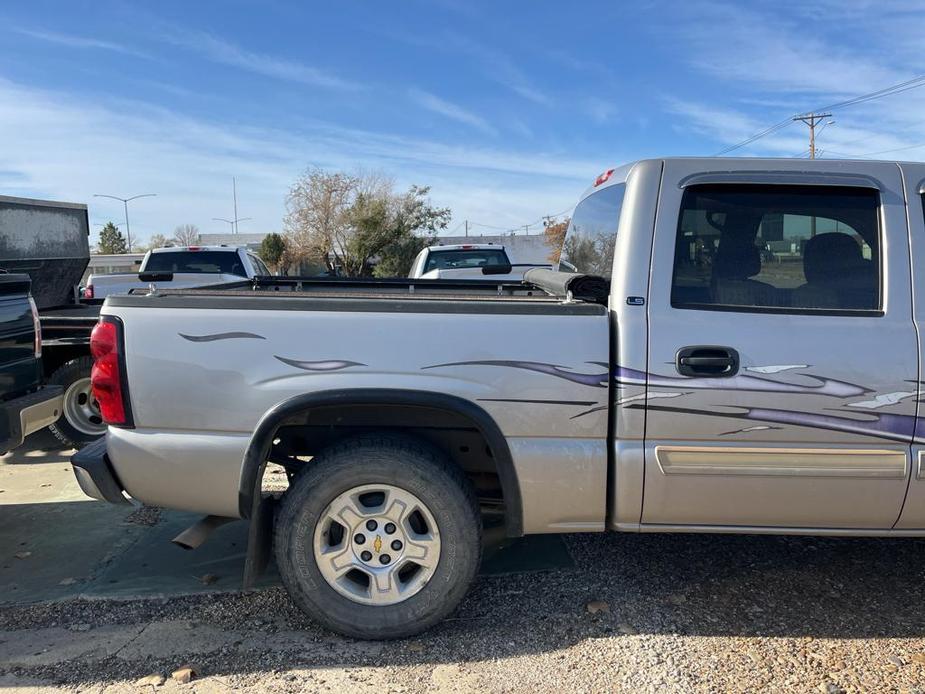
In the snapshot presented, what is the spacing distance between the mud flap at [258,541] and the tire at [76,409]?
3.99 metres

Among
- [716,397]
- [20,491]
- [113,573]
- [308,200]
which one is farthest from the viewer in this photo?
[308,200]

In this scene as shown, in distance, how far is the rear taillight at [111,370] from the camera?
3109 mm

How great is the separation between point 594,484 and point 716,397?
63cm

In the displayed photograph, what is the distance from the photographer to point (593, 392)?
9.92 feet

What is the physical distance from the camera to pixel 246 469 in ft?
10.2

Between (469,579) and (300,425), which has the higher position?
(300,425)

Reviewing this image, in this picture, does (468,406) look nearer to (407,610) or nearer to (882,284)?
(407,610)

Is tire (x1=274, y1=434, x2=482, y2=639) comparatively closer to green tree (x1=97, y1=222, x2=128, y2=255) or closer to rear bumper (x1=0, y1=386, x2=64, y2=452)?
rear bumper (x1=0, y1=386, x2=64, y2=452)

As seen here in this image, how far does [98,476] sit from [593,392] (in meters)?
2.24

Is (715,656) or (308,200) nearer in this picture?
(715,656)

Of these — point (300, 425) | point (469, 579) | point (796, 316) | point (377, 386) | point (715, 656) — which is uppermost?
point (796, 316)

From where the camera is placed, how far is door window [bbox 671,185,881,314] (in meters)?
3.11

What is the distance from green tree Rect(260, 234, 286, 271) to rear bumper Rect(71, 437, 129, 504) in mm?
36388

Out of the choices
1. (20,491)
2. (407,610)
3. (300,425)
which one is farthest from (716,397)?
(20,491)
